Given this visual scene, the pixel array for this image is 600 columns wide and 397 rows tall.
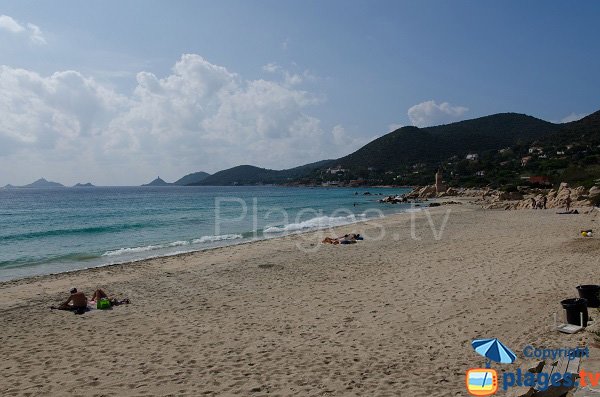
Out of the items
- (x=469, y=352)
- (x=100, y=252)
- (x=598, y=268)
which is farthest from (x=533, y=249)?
(x=100, y=252)

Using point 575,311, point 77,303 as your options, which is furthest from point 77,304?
point 575,311

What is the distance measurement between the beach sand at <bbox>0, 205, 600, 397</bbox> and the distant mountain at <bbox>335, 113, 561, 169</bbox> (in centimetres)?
12755

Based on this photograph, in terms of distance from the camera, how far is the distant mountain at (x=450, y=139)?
440 ft

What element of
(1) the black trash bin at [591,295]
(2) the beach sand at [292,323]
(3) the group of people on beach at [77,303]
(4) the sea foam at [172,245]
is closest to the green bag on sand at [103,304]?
(3) the group of people on beach at [77,303]

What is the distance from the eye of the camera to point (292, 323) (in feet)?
26.0

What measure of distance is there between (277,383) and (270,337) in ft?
5.85

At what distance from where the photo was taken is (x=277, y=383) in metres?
5.42

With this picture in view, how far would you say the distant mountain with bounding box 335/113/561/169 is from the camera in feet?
440

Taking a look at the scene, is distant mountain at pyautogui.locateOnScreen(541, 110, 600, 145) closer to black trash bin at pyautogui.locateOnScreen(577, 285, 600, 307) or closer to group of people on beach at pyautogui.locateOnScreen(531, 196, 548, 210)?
group of people on beach at pyautogui.locateOnScreen(531, 196, 548, 210)

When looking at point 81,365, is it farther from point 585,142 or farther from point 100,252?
point 585,142

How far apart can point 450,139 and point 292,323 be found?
149201mm

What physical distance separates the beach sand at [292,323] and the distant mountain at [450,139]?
418 ft

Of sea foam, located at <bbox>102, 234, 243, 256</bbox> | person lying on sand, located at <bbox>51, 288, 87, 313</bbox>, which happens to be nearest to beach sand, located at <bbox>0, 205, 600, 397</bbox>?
person lying on sand, located at <bbox>51, 288, 87, 313</bbox>

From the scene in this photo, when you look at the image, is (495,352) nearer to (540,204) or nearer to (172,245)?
(172,245)
